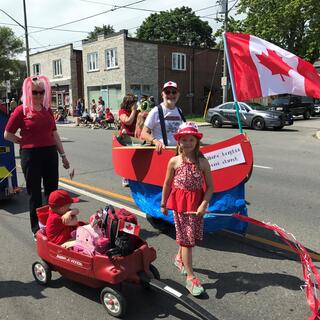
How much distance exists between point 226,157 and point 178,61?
110 ft

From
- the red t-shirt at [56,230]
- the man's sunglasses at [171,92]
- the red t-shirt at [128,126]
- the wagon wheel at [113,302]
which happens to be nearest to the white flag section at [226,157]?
the man's sunglasses at [171,92]

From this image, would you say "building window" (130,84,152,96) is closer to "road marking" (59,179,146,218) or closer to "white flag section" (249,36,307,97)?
"road marking" (59,179,146,218)

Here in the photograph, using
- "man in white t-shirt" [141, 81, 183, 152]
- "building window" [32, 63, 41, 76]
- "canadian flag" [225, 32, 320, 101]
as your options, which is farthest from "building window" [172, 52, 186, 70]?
"canadian flag" [225, 32, 320, 101]

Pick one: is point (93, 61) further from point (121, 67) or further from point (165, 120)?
point (165, 120)

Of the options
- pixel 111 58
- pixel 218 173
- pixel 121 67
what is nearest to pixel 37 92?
pixel 218 173

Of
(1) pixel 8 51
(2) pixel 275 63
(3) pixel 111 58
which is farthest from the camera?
(1) pixel 8 51

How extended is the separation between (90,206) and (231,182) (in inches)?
113

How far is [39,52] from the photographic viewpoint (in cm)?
4466

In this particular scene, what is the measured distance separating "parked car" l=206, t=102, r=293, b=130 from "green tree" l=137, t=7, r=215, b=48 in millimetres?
44132

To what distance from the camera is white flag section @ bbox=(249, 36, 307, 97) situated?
13.9 ft

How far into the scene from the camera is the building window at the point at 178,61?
1427 inches

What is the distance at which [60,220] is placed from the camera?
148 inches

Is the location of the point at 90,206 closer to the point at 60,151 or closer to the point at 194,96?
the point at 60,151

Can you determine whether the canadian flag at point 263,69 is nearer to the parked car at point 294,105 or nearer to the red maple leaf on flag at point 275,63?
the red maple leaf on flag at point 275,63
